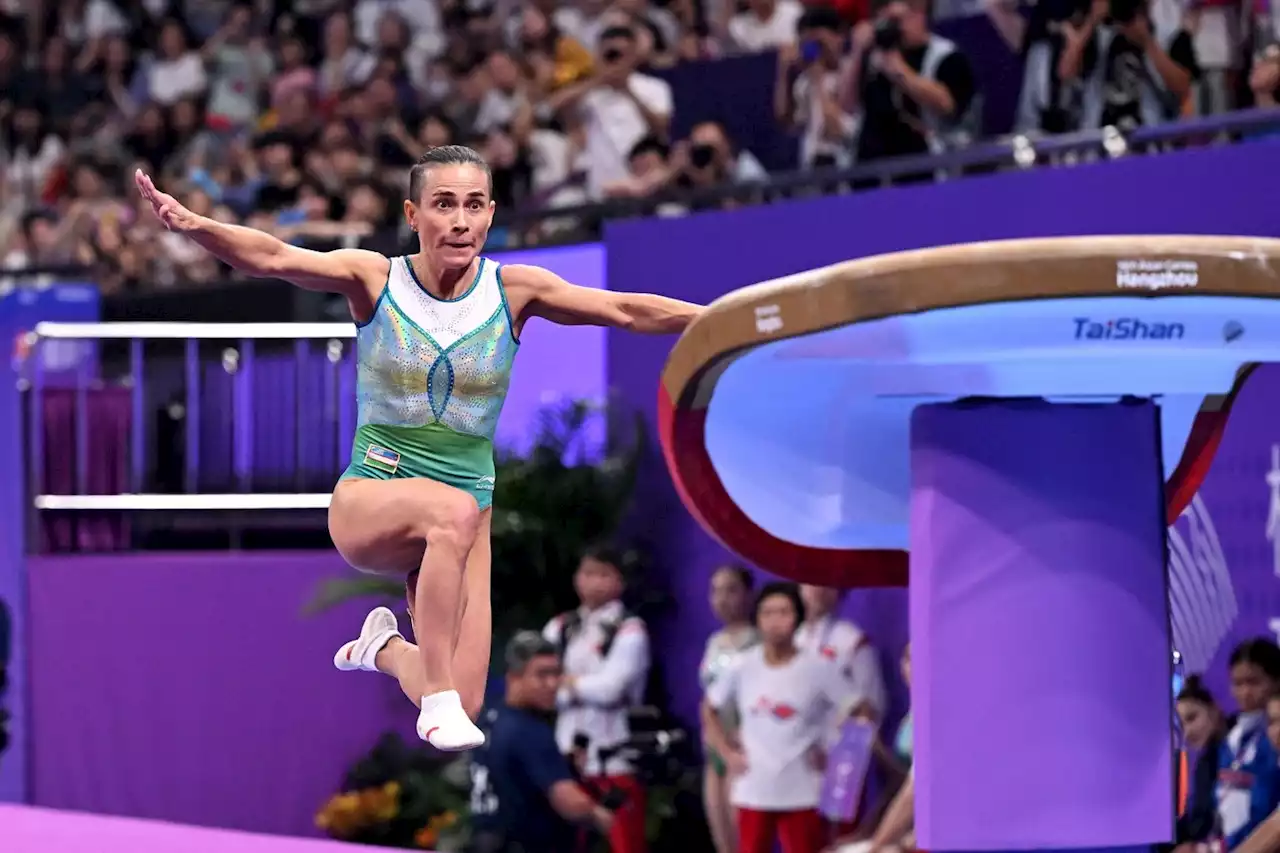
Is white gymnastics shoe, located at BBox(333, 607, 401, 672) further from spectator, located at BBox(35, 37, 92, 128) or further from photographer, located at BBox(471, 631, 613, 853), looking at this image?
spectator, located at BBox(35, 37, 92, 128)

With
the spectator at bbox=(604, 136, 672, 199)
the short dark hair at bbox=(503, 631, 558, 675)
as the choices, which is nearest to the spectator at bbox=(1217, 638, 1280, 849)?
the short dark hair at bbox=(503, 631, 558, 675)

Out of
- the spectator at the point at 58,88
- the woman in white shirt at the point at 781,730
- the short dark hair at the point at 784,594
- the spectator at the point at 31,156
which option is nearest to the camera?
the woman in white shirt at the point at 781,730

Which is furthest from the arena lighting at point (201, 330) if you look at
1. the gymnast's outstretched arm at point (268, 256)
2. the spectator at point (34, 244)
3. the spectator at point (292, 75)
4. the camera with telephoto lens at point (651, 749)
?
the gymnast's outstretched arm at point (268, 256)

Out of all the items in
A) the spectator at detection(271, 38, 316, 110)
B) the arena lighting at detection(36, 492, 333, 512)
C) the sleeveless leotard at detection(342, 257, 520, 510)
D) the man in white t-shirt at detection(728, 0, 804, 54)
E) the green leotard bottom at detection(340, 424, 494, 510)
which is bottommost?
the arena lighting at detection(36, 492, 333, 512)

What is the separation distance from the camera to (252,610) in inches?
436

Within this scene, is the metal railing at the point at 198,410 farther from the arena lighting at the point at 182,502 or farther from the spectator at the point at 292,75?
the spectator at the point at 292,75

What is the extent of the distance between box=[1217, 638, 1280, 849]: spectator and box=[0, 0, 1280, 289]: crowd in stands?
2173 millimetres

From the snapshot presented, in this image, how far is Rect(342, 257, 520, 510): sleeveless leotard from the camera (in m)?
4.58

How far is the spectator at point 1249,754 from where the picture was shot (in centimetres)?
671

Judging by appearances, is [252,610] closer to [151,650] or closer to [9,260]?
[151,650]

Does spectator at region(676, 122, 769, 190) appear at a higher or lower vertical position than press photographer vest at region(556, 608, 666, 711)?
higher

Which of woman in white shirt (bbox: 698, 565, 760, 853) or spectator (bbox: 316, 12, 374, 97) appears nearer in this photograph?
woman in white shirt (bbox: 698, 565, 760, 853)

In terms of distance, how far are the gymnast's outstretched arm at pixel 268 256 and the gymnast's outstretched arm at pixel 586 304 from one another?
327 mm

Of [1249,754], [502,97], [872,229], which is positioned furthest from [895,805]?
[502,97]
